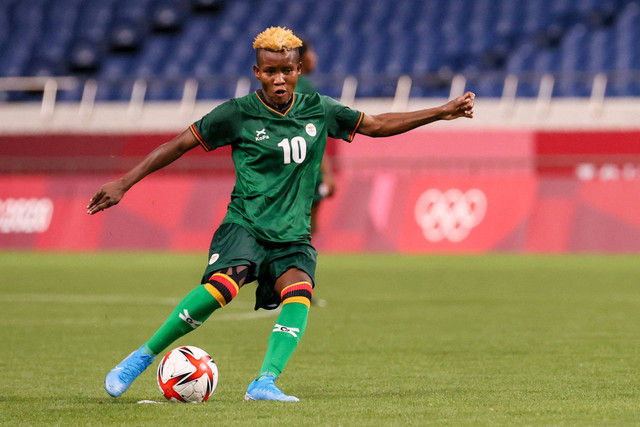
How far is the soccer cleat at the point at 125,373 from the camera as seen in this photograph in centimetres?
577

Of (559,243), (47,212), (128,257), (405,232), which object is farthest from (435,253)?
(47,212)

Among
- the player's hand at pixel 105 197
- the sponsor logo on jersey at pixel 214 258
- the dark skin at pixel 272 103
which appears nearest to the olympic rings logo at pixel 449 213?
the dark skin at pixel 272 103

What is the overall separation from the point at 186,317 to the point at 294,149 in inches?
41.3

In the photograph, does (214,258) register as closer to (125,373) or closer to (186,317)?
(186,317)

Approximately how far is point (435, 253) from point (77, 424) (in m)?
14.6

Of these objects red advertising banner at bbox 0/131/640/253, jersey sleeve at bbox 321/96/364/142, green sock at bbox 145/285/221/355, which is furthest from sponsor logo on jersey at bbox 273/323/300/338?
red advertising banner at bbox 0/131/640/253

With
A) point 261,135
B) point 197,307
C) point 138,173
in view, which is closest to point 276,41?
point 261,135

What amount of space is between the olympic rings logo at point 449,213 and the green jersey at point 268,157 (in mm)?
13212

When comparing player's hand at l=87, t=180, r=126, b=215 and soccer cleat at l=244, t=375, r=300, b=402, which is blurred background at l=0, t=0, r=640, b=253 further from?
soccer cleat at l=244, t=375, r=300, b=402

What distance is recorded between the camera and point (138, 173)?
5.89 m

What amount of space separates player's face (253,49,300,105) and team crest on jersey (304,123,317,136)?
19 centimetres

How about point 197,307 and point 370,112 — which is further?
point 370,112

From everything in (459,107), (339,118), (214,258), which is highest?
(459,107)

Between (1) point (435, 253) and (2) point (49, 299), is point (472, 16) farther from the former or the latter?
(2) point (49, 299)
